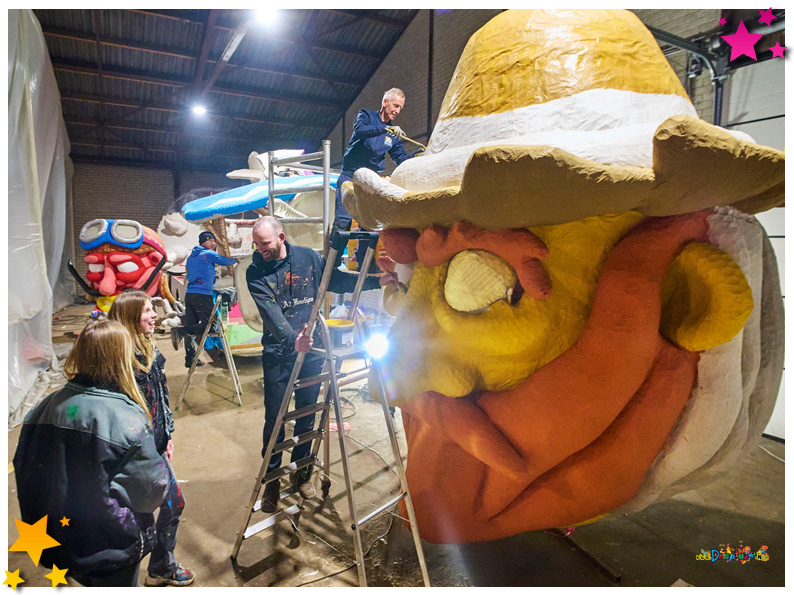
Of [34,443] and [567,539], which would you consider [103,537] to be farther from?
[567,539]

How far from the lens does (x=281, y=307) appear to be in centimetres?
269

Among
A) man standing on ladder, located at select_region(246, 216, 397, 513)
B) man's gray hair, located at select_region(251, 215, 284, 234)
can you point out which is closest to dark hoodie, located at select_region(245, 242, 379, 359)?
man standing on ladder, located at select_region(246, 216, 397, 513)

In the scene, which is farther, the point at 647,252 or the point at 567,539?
the point at 567,539

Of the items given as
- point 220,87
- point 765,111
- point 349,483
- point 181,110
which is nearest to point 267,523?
point 349,483

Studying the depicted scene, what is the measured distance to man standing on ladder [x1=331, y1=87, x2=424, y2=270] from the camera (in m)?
2.84

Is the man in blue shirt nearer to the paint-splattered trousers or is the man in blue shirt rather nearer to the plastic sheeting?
the plastic sheeting

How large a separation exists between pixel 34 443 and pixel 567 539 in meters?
2.45

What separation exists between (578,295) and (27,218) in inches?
192

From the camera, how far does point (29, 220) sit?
4.03 metres

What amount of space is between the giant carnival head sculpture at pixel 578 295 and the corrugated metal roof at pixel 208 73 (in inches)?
285

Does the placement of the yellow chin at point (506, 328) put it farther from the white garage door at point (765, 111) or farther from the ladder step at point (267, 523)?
the white garage door at point (765, 111)

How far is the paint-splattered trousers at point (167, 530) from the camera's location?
194cm

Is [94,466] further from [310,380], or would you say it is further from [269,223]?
[269,223]

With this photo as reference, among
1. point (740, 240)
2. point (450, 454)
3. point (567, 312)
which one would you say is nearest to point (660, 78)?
point (740, 240)
